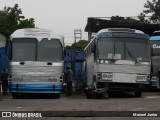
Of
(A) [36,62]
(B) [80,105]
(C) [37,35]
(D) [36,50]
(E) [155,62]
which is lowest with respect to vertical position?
(B) [80,105]

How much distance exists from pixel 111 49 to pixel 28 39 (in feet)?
13.2

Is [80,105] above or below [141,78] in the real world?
below

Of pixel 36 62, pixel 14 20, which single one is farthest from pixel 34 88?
pixel 14 20

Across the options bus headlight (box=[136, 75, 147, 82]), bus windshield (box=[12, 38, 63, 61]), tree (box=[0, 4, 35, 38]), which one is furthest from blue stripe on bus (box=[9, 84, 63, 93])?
tree (box=[0, 4, 35, 38])

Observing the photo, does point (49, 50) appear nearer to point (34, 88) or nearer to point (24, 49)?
point (24, 49)

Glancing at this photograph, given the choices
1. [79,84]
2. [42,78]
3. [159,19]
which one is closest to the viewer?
[42,78]

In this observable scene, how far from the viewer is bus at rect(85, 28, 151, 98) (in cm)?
2414

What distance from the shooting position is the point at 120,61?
24.2m

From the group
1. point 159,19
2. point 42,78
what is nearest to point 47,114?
point 42,78

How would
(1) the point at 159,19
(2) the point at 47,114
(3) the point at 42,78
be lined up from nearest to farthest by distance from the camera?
1. (2) the point at 47,114
2. (3) the point at 42,78
3. (1) the point at 159,19

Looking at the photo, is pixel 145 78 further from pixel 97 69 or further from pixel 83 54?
pixel 83 54

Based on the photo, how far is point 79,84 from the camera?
3294 cm

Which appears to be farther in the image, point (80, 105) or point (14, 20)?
point (14, 20)

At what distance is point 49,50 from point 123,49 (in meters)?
3.53
